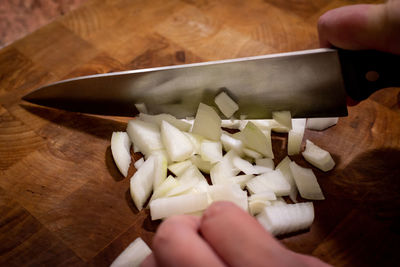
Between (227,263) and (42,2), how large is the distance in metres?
1.41

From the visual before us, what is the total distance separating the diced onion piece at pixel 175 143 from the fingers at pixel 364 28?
444mm

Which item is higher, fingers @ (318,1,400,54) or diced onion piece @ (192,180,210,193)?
fingers @ (318,1,400,54)

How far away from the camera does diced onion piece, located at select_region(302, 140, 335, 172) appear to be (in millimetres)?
1010

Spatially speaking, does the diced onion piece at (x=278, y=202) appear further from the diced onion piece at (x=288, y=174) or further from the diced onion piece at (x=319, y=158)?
the diced onion piece at (x=319, y=158)

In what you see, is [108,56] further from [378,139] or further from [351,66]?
[378,139]

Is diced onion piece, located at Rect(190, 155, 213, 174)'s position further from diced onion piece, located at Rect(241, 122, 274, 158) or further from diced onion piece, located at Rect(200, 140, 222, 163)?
diced onion piece, located at Rect(241, 122, 274, 158)

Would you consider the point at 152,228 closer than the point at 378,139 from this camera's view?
Yes

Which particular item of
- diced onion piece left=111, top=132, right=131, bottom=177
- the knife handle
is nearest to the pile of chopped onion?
diced onion piece left=111, top=132, right=131, bottom=177

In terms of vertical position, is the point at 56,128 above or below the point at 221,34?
below

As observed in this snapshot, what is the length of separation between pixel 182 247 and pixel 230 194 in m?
0.29

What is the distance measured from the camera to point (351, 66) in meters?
0.94

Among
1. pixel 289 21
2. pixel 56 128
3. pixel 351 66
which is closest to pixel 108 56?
pixel 56 128

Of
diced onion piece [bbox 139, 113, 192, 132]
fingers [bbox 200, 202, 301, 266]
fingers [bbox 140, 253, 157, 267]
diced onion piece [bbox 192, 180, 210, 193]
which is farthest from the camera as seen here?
diced onion piece [bbox 139, 113, 192, 132]

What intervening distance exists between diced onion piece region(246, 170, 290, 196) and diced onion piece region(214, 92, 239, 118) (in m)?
0.20
